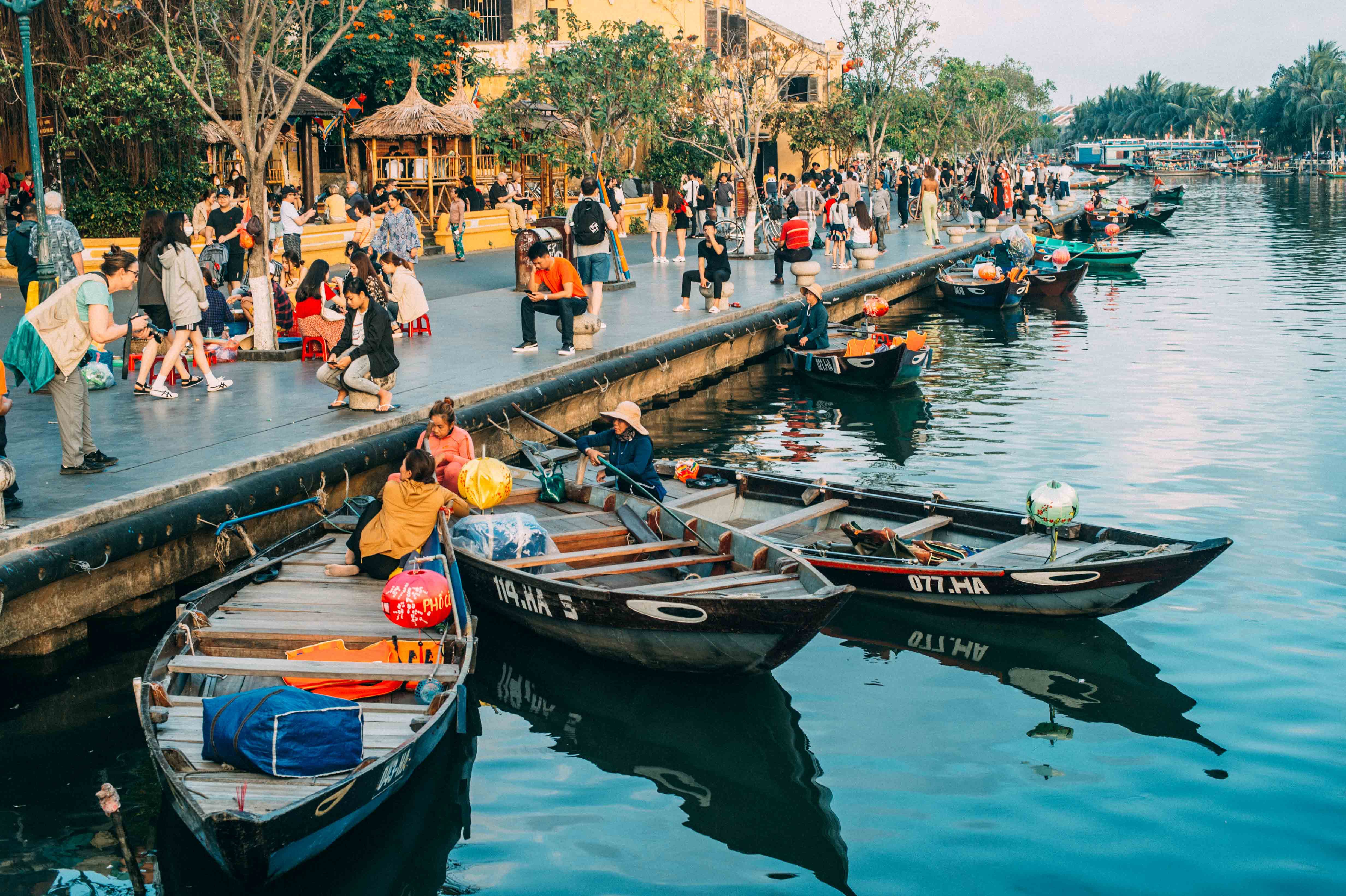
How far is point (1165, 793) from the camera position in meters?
7.64

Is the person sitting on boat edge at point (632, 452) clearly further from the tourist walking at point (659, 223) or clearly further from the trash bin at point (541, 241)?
the tourist walking at point (659, 223)

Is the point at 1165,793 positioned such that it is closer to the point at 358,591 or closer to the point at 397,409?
the point at 358,591

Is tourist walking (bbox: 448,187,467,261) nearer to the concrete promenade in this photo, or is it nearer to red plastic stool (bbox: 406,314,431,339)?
the concrete promenade

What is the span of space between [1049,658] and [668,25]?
3838 centimetres

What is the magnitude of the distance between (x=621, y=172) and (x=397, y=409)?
19394 mm

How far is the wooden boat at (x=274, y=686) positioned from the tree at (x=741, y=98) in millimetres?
22353

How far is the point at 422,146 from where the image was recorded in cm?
3180

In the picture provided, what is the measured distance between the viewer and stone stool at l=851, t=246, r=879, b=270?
28984 mm

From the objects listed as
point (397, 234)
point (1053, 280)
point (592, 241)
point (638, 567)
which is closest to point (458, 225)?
point (397, 234)

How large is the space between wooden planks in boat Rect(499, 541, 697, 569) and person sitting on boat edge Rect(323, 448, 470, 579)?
25.9 inches

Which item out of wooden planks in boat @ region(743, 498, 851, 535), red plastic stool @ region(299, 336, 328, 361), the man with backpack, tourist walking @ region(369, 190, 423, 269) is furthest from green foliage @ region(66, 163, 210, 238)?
wooden planks in boat @ region(743, 498, 851, 535)

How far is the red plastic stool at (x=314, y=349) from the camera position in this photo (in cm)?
1595

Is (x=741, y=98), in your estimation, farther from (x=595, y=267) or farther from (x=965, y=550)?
(x=965, y=550)

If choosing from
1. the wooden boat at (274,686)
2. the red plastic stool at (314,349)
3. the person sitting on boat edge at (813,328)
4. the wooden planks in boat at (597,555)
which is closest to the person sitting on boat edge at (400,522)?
the wooden boat at (274,686)
